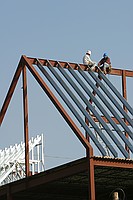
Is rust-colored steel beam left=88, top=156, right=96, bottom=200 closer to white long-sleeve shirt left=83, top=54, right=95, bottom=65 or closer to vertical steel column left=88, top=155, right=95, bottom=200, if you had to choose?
vertical steel column left=88, top=155, right=95, bottom=200

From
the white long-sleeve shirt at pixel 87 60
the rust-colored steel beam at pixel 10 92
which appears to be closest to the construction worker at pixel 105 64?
the white long-sleeve shirt at pixel 87 60

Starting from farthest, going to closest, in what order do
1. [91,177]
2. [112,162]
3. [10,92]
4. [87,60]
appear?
[87,60] < [10,92] < [112,162] < [91,177]

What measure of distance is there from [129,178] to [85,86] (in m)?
4.20

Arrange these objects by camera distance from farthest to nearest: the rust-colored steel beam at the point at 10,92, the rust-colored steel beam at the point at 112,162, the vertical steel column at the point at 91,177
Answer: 1. the rust-colored steel beam at the point at 10,92
2. the rust-colored steel beam at the point at 112,162
3. the vertical steel column at the point at 91,177

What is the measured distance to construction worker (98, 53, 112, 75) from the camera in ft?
121

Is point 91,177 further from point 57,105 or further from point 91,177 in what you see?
point 57,105

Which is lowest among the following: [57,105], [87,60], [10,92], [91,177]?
[91,177]

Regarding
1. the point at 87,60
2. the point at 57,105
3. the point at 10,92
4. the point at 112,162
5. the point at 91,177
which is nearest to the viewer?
the point at 91,177

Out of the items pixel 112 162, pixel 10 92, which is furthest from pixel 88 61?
pixel 112 162

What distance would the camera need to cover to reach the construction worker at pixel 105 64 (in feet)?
121

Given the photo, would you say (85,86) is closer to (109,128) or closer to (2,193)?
(109,128)

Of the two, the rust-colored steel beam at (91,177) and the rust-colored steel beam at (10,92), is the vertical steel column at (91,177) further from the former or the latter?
the rust-colored steel beam at (10,92)

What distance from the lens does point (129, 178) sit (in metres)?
33.5

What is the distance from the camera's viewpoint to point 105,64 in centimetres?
3691
